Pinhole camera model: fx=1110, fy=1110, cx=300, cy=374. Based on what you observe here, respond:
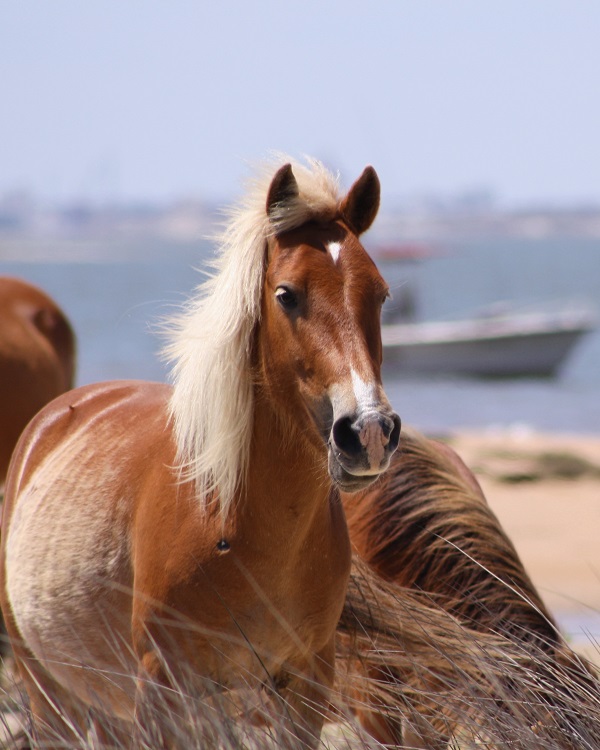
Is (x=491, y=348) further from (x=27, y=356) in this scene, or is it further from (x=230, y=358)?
(x=230, y=358)

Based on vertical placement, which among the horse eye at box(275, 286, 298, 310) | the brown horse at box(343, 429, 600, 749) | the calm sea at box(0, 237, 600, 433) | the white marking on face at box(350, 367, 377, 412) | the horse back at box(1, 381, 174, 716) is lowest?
the calm sea at box(0, 237, 600, 433)

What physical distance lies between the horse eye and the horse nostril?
0.34 metres

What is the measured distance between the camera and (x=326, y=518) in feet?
9.52

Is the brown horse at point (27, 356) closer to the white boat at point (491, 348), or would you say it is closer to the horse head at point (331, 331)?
the horse head at point (331, 331)

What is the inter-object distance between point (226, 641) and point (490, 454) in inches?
416

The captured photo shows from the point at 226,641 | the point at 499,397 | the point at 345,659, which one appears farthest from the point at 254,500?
the point at 499,397

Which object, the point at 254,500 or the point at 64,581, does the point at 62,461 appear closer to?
the point at 64,581

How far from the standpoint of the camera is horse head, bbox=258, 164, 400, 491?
2.44 m

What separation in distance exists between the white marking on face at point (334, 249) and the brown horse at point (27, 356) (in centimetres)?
326

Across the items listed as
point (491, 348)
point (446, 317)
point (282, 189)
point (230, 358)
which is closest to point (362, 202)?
point (282, 189)

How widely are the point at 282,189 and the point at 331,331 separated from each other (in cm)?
42

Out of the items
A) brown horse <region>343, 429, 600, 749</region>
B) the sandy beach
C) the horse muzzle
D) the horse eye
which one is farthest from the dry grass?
the sandy beach

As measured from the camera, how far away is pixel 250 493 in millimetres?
2805

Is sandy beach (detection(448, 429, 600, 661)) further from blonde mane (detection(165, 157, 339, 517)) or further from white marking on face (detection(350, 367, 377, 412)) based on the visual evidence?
white marking on face (detection(350, 367, 377, 412))
